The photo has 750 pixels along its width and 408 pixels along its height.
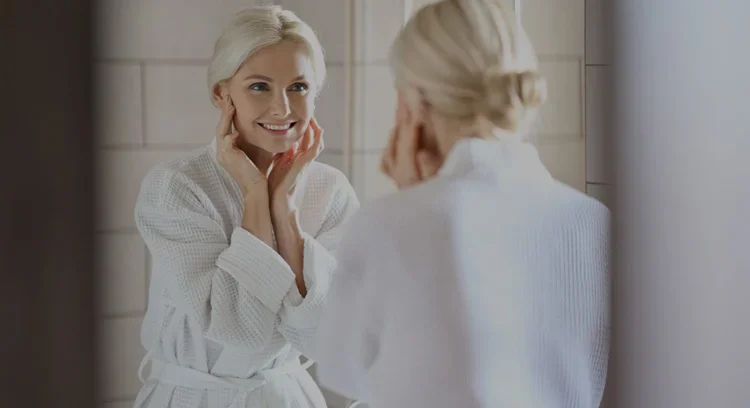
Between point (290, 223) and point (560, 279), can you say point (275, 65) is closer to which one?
point (290, 223)

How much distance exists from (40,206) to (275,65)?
49 cm

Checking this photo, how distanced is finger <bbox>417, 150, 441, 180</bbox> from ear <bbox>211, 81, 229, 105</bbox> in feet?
0.57

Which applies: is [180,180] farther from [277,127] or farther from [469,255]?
[469,255]

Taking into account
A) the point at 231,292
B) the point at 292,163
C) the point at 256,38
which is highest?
the point at 256,38

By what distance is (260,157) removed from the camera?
2.34 ft

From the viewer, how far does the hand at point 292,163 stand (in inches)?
27.7

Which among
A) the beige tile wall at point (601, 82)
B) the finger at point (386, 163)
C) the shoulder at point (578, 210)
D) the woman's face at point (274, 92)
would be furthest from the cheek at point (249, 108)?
the beige tile wall at point (601, 82)

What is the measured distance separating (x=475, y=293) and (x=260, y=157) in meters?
0.24

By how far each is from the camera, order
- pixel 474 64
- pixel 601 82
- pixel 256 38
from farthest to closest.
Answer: pixel 256 38 → pixel 474 64 → pixel 601 82

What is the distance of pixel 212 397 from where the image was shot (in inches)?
28.2

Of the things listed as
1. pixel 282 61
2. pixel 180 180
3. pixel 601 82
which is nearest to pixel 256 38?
pixel 282 61

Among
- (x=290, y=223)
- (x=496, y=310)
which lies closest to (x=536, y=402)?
(x=496, y=310)

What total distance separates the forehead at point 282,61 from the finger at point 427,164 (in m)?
0.14

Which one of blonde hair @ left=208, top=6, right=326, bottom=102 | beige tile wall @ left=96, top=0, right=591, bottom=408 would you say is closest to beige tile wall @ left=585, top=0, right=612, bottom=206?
beige tile wall @ left=96, top=0, right=591, bottom=408
